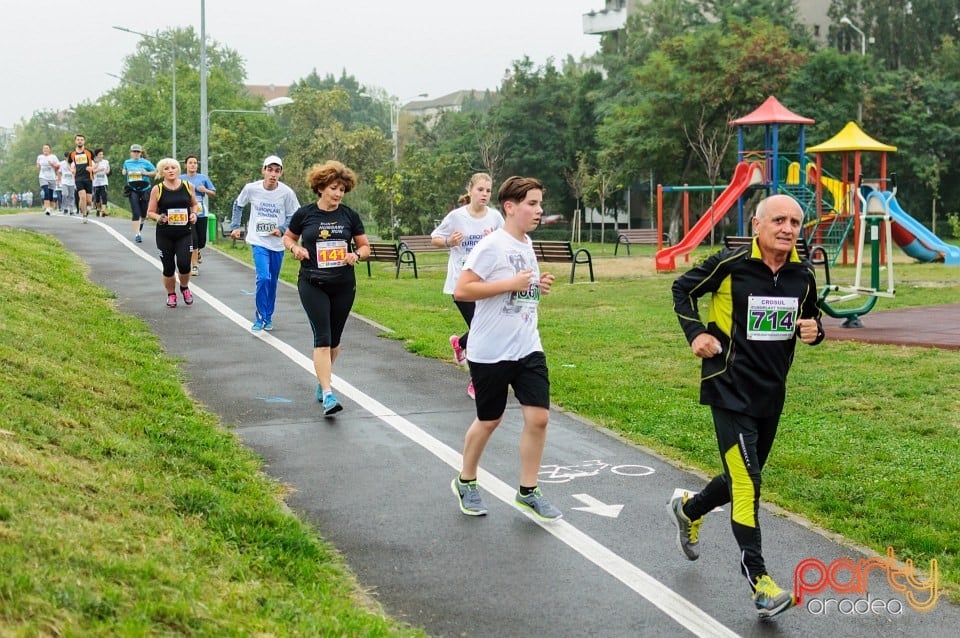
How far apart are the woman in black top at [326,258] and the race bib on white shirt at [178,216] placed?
Result: 241 inches

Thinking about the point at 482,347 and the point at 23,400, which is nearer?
the point at 482,347

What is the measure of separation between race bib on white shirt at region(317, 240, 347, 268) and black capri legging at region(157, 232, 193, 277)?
6.48m

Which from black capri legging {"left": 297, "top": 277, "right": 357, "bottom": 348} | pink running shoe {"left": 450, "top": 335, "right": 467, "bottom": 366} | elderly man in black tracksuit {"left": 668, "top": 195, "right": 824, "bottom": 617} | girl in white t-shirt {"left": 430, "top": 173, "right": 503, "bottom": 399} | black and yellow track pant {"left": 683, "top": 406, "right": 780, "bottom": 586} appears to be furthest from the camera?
pink running shoe {"left": 450, "top": 335, "right": 467, "bottom": 366}

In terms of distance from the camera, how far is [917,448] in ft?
27.7

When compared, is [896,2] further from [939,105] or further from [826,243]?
[826,243]

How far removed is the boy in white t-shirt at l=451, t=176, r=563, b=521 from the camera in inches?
258

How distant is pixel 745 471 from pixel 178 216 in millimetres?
11431

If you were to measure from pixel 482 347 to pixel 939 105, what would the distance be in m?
53.4

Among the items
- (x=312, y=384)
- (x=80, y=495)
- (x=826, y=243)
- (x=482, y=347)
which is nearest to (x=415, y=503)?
(x=482, y=347)

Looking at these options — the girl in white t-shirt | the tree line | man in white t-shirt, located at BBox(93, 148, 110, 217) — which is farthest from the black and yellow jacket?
the tree line

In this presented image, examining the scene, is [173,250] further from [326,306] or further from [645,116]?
[645,116]

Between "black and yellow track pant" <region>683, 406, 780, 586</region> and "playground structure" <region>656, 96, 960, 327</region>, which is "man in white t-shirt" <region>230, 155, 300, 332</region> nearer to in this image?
"black and yellow track pant" <region>683, 406, 780, 586</region>

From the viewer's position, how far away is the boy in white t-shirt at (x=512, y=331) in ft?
21.5

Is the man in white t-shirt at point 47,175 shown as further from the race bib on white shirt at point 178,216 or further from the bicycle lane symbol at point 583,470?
the bicycle lane symbol at point 583,470
